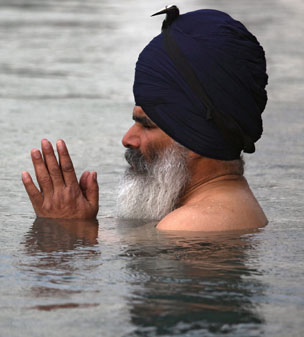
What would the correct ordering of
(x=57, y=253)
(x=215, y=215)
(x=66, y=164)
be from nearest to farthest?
1. (x=57, y=253)
2. (x=215, y=215)
3. (x=66, y=164)

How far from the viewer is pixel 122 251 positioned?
4887 mm

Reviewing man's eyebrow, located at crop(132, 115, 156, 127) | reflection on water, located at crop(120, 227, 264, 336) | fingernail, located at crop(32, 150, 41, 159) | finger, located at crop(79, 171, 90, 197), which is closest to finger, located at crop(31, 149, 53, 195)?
fingernail, located at crop(32, 150, 41, 159)

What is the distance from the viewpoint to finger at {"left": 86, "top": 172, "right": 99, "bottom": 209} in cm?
532

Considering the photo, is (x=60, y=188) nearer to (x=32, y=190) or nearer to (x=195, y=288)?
(x=32, y=190)

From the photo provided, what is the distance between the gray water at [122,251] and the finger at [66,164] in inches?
9.7

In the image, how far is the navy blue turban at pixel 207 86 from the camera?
509cm

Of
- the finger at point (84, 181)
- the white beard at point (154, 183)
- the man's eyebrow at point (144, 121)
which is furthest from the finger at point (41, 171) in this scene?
the man's eyebrow at point (144, 121)

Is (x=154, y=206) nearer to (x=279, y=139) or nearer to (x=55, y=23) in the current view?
(x=279, y=139)

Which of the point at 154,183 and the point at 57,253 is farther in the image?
the point at 154,183

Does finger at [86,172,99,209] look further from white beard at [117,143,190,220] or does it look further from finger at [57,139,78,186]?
white beard at [117,143,190,220]

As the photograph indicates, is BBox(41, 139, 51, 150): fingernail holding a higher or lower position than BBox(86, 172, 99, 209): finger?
higher

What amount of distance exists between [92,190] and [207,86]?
31.3 inches

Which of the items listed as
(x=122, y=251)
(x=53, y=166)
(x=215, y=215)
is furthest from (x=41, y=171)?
(x=215, y=215)

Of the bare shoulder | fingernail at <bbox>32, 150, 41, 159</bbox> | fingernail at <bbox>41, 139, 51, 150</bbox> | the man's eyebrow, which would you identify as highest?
the man's eyebrow
